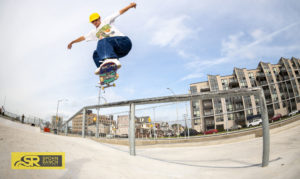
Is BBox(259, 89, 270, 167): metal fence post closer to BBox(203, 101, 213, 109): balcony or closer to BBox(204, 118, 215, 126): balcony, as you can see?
BBox(204, 118, 215, 126): balcony

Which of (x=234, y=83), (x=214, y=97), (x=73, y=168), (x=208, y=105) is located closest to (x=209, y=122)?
(x=208, y=105)

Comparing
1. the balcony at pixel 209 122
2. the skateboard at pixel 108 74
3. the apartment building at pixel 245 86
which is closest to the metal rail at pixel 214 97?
the skateboard at pixel 108 74

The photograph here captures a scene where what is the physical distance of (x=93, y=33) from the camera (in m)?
8.83

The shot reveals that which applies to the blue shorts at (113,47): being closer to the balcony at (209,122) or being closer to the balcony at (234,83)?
the balcony at (209,122)

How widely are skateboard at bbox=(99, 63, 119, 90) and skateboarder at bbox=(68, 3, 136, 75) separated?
Result: 0.70 feet

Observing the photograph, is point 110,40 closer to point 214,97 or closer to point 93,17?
point 93,17

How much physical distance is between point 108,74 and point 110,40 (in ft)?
5.86

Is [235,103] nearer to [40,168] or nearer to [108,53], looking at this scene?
[108,53]

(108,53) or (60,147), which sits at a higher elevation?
(108,53)

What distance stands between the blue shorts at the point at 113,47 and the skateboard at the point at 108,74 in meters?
0.44

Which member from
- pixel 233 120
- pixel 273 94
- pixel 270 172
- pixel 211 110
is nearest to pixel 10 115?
pixel 270 172

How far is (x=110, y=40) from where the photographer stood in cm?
816

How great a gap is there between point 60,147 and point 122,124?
8.28 metres

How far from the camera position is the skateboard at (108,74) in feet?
27.1
